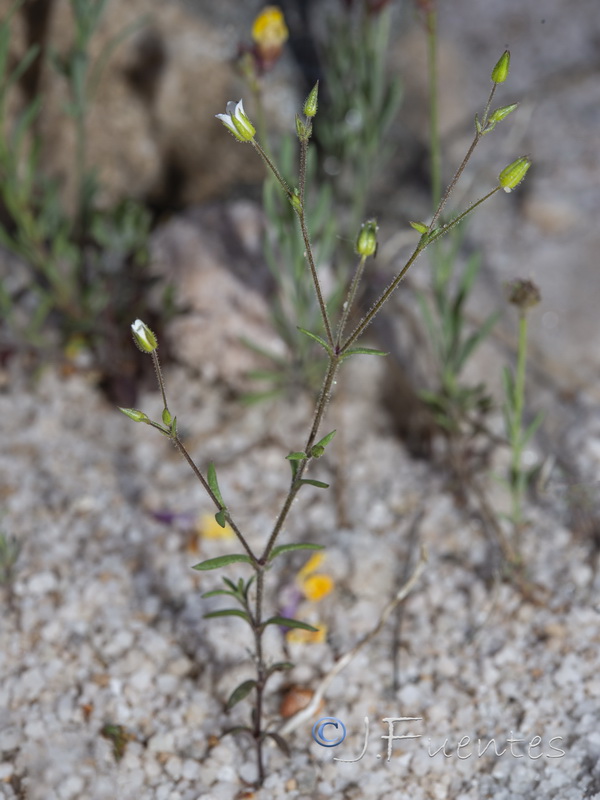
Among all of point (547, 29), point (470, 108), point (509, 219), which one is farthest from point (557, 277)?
point (547, 29)

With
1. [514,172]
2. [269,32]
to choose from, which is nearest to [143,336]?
[514,172]

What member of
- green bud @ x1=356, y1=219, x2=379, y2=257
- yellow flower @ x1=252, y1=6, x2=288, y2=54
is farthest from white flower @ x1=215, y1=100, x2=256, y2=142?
yellow flower @ x1=252, y1=6, x2=288, y2=54

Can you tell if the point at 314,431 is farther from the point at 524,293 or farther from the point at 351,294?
the point at 524,293

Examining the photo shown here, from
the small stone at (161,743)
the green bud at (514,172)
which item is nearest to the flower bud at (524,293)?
the green bud at (514,172)

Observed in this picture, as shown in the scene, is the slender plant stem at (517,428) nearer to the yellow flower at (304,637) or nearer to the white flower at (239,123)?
the yellow flower at (304,637)

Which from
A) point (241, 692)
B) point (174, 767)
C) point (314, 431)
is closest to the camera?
point (314, 431)

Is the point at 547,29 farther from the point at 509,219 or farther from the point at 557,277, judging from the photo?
the point at 557,277
